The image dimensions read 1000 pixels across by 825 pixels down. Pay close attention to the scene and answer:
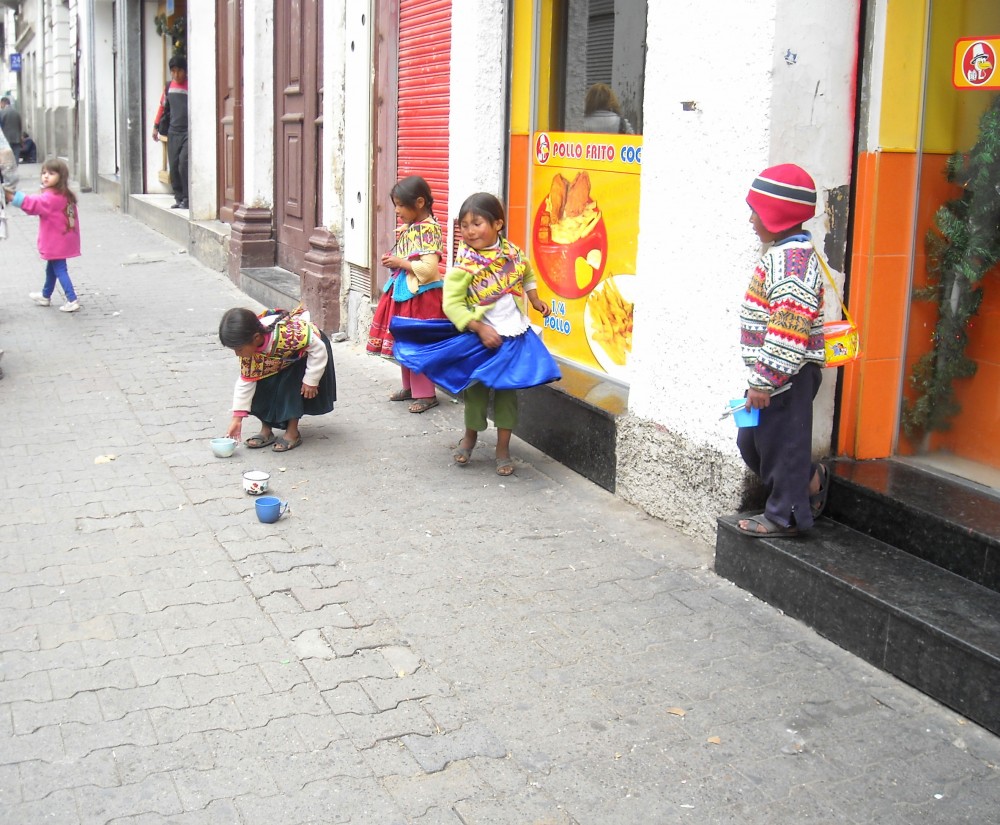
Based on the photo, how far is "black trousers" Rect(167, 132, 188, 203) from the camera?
1531 centimetres

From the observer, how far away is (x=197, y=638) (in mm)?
4199

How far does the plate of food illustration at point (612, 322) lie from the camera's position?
20.1 ft

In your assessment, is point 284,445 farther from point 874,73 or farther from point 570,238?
point 874,73

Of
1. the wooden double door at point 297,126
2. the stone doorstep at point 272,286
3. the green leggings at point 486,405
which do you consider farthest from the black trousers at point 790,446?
the wooden double door at point 297,126

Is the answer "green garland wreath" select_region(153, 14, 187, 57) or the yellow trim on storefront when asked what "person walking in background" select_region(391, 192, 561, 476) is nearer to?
the yellow trim on storefront

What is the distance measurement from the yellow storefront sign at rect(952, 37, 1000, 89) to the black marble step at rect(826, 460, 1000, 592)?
153cm

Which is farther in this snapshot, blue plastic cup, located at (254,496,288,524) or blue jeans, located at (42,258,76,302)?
blue jeans, located at (42,258,76,302)

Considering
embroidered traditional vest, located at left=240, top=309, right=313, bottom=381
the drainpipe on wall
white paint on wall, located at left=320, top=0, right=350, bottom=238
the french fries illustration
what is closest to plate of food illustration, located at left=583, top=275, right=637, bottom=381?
the french fries illustration

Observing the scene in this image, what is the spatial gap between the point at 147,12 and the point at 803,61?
15576 mm

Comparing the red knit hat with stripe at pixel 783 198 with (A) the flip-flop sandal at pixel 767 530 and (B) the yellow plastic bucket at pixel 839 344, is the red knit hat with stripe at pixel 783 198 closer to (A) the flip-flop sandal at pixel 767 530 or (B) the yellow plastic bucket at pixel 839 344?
(B) the yellow plastic bucket at pixel 839 344

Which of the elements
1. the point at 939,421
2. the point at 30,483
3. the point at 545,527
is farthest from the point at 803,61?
the point at 30,483

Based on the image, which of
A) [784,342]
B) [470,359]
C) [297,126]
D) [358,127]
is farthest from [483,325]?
[297,126]

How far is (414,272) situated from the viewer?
7020mm

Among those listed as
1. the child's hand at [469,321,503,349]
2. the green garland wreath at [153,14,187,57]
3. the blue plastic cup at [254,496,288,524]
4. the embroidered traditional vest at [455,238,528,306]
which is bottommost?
the blue plastic cup at [254,496,288,524]
